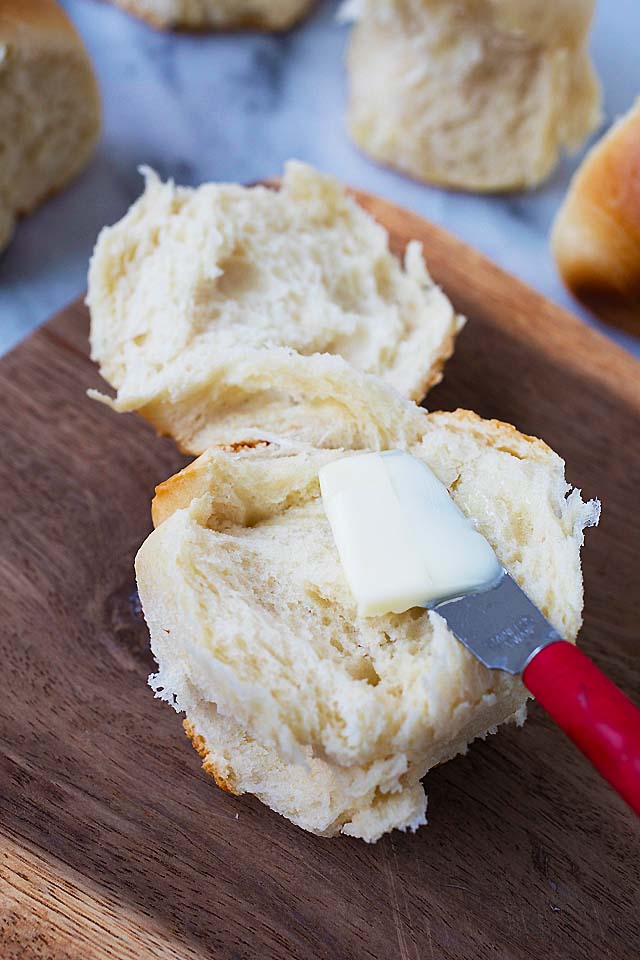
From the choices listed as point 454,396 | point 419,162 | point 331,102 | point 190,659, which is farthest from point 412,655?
point 331,102

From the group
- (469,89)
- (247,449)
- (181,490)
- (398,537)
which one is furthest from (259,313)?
(469,89)

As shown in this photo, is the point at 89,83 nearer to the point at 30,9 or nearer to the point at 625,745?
the point at 30,9

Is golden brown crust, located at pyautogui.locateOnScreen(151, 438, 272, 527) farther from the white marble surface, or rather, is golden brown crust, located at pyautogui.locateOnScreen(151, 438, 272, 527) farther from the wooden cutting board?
the white marble surface

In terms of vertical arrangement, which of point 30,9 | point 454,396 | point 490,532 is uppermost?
point 30,9

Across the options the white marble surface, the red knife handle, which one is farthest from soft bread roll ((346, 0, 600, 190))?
the red knife handle

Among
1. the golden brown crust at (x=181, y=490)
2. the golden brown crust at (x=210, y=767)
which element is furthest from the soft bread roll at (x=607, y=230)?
the golden brown crust at (x=210, y=767)

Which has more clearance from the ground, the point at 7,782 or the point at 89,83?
the point at 89,83
